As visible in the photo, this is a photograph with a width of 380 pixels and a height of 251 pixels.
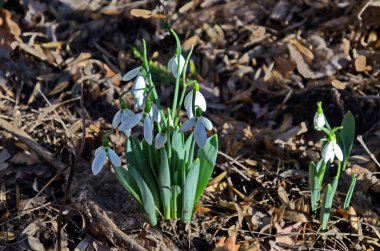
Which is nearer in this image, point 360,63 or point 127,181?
point 127,181

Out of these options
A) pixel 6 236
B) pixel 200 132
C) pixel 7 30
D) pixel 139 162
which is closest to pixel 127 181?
pixel 139 162

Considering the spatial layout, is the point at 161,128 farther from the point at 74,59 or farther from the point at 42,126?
the point at 74,59

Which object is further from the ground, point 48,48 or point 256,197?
point 48,48

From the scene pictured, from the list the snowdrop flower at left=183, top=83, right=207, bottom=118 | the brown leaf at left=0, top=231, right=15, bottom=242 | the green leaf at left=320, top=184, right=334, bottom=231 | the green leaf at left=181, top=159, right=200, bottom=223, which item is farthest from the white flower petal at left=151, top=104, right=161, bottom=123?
the brown leaf at left=0, top=231, right=15, bottom=242

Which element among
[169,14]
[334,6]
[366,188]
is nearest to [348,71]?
[334,6]

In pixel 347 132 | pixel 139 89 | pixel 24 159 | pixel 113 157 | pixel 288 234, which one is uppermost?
pixel 139 89

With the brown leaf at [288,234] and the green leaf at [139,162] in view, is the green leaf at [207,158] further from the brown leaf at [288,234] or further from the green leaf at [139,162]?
the brown leaf at [288,234]

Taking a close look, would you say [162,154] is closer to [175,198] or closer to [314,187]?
[175,198]
